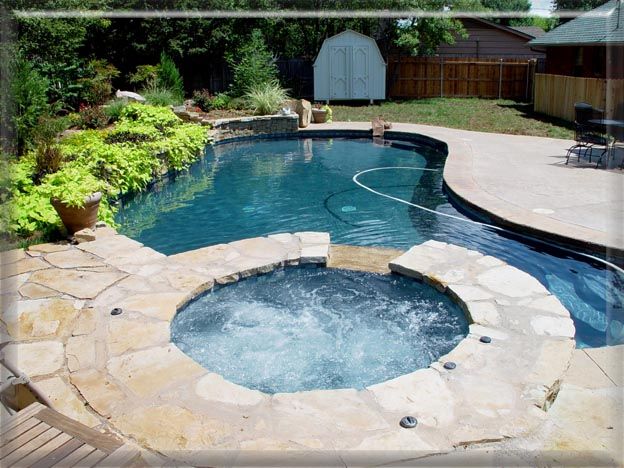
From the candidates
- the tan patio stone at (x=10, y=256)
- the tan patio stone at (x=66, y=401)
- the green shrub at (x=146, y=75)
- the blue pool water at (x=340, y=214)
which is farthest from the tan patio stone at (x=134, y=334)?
the green shrub at (x=146, y=75)

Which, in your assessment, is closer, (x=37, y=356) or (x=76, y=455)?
(x=76, y=455)

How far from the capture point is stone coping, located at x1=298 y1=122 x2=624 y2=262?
573cm

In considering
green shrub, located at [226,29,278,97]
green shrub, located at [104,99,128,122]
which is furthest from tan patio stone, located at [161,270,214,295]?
green shrub, located at [226,29,278,97]

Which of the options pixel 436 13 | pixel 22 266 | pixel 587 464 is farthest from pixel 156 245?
pixel 436 13

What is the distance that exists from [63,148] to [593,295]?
691 centimetres

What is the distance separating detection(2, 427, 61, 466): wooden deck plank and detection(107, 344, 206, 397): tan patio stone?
1.16 meters

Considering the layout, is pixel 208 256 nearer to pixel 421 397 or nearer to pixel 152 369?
pixel 152 369

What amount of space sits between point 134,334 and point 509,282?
2951 millimetres

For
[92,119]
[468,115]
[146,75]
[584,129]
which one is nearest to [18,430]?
[584,129]

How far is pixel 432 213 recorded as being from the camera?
293 inches

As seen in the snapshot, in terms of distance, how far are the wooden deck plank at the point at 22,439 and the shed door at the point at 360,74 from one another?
671 inches

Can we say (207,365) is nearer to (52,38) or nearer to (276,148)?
(276,148)

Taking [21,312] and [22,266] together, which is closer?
[21,312]

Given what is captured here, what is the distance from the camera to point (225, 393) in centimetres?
316
